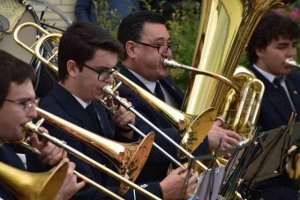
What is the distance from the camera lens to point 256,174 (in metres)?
4.54

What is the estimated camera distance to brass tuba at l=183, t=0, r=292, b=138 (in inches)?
202

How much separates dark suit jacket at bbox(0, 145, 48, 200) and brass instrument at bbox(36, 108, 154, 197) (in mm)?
188

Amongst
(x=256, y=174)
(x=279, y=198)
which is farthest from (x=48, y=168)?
(x=279, y=198)

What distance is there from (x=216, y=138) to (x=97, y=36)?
1.03 meters

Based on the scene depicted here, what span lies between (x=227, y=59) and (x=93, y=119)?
1238 mm

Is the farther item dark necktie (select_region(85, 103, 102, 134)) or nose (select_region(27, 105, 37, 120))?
dark necktie (select_region(85, 103, 102, 134))

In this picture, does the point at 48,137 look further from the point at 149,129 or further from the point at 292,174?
the point at 292,174

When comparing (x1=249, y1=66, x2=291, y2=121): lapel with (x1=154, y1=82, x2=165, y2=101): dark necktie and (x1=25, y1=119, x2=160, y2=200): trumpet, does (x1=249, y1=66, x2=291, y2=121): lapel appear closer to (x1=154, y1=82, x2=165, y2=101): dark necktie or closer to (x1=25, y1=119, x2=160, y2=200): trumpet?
(x1=154, y1=82, x2=165, y2=101): dark necktie

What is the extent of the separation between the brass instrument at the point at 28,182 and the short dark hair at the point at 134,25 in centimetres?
166

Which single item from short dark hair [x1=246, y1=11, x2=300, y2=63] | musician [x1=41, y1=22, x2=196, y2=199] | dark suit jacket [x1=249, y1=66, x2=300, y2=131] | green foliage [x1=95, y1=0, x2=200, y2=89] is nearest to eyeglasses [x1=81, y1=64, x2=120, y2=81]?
musician [x1=41, y1=22, x2=196, y2=199]

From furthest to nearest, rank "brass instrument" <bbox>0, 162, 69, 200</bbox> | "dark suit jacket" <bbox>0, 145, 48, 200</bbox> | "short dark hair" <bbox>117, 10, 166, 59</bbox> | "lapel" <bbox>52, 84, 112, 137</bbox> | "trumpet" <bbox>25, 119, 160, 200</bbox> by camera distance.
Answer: "short dark hair" <bbox>117, 10, 166, 59</bbox>, "lapel" <bbox>52, 84, 112, 137</bbox>, "trumpet" <bbox>25, 119, 160, 200</bbox>, "dark suit jacket" <bbox>0, 145, 48, 200</bbox>, "brass instrument" <bbox>0, 162, 69, 200</bbox>

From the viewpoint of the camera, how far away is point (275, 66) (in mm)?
5766

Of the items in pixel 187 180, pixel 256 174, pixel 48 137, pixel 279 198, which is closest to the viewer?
pixel 48 137

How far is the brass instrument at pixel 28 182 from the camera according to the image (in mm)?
3391
